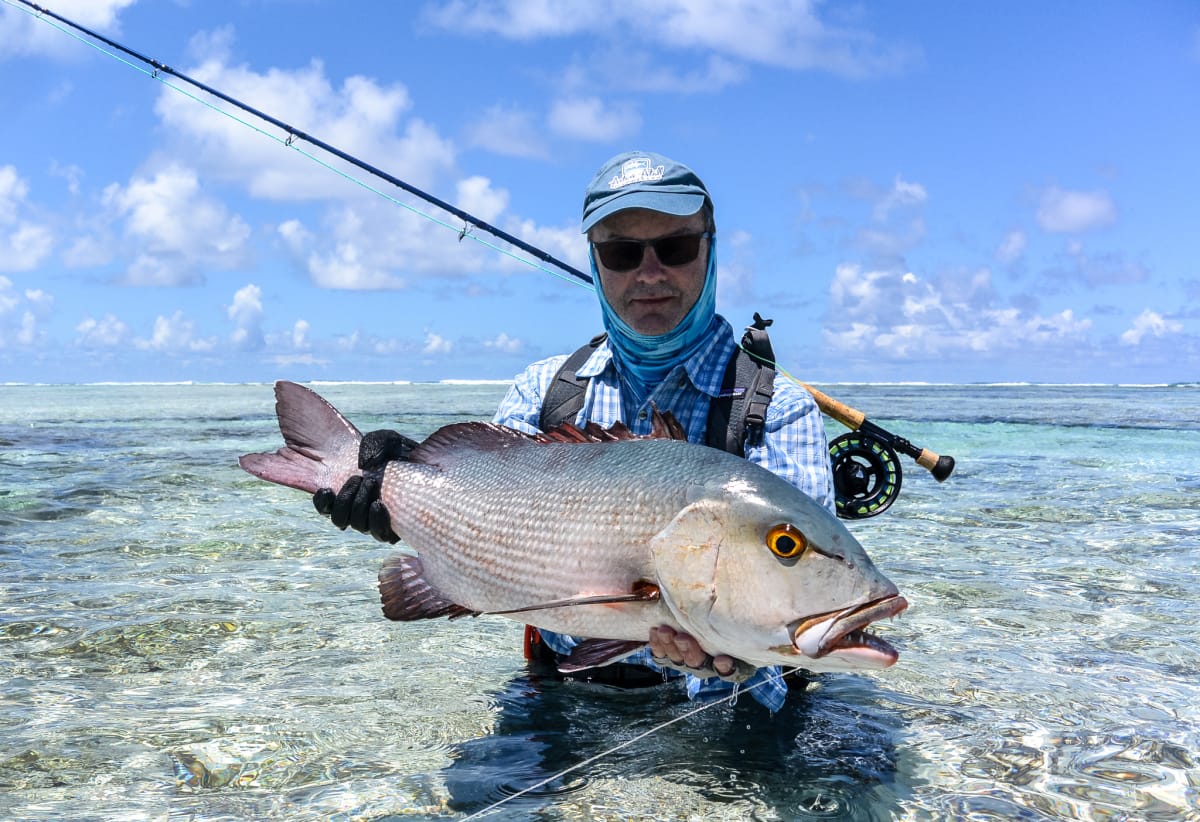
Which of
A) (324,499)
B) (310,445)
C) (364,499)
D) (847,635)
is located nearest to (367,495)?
(364,499)

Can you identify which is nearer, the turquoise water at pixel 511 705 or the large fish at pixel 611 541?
the large fish at pixel 611 541

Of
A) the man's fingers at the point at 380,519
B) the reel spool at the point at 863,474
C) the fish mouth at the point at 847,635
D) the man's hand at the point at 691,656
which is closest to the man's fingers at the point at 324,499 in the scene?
the man's fingers at the point at 380,519

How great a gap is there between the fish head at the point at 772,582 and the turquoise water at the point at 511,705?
70cm

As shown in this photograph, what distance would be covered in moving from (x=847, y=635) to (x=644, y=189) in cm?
201

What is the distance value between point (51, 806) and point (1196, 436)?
26.1m

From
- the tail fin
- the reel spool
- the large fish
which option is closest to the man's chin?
the large fish

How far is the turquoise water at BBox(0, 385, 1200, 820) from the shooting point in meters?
3.39

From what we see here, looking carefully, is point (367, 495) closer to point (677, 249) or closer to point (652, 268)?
point (652, 268)

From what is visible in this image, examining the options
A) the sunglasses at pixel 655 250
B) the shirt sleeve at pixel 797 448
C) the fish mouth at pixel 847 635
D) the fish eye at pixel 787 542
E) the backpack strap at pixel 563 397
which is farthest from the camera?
the backpack strap at pixel 563 397

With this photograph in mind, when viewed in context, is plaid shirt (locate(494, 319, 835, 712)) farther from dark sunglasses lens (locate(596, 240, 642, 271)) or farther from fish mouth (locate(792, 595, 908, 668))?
fish mouth (locate(792, 595, 908, 668))

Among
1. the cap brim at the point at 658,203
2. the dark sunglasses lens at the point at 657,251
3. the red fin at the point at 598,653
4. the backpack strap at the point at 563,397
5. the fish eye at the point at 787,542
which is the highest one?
the cap brim at the point at 658,203

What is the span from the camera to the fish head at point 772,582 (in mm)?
2324

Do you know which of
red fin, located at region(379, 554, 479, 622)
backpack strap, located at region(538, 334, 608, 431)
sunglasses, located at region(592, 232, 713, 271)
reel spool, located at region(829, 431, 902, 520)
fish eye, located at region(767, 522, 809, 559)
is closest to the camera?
fish eye, located at region(767, 522, 809, 559)

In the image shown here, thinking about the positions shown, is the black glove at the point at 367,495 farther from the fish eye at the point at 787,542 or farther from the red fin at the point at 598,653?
the fish eye at the point at 787,542
